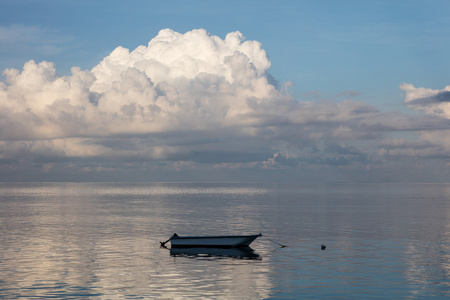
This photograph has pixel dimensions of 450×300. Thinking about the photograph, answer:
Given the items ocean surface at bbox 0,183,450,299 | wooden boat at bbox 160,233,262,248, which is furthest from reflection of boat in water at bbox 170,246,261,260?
wooden boat at bbox 160,233,262,248

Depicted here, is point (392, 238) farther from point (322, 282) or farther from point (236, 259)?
point (322, 282)

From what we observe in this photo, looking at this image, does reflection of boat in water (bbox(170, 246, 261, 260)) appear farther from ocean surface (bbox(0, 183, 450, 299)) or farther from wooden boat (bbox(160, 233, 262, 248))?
wooden boat (bbox(160, 233, 262, 248))

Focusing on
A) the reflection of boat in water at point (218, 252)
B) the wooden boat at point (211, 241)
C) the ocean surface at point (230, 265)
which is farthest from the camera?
Result: the wooden boat at point (211, 241)

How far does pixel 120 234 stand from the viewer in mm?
92438

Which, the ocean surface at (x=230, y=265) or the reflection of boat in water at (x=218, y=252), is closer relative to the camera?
the ocean surface at (x=230, y=265)

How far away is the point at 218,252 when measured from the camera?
7212cm

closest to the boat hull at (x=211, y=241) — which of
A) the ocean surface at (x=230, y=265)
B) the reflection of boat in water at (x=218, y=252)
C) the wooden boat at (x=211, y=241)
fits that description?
the wooden boat at (x=211, y=241)

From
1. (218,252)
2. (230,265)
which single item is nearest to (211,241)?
(218,252)

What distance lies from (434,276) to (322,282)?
12688mm

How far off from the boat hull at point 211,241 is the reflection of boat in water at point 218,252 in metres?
0.54

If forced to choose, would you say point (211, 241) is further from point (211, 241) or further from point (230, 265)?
point (230, 265)

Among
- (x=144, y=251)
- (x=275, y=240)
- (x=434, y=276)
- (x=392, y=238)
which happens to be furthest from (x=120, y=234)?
(x=434, y=276)

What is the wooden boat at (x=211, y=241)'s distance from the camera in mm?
74000

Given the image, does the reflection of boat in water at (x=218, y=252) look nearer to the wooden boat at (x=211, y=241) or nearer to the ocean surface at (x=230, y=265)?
the ocean surface at (x=230, y=265)
